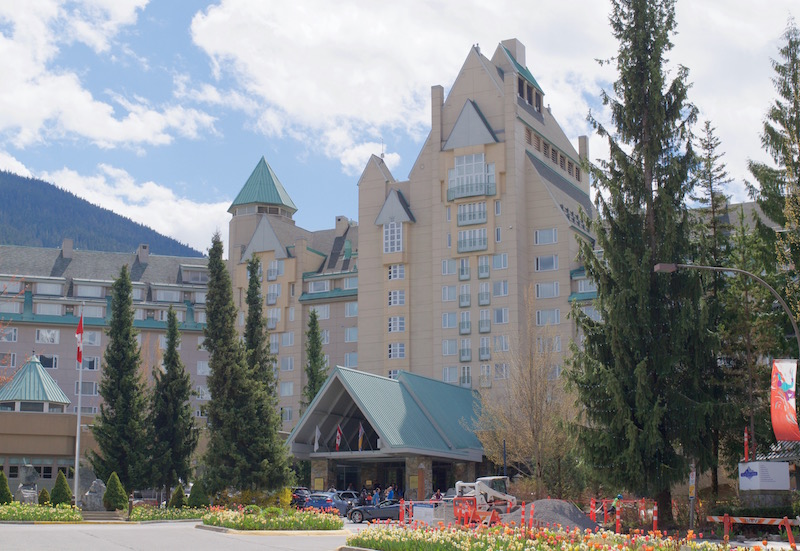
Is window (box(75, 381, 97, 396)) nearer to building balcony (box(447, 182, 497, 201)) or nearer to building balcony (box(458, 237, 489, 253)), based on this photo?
building balcony (box(458, 237, 489, 253))

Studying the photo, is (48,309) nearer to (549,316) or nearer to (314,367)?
(314,367)

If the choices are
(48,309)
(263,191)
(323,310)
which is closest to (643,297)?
(323,310)

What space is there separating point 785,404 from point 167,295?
93.1 meters

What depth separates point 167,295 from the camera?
111688 millimetres

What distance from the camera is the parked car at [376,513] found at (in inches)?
1863

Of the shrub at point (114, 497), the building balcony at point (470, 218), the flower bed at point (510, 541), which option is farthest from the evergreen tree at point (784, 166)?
the building balcony at point (470, 218)

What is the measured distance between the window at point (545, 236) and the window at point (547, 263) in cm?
122

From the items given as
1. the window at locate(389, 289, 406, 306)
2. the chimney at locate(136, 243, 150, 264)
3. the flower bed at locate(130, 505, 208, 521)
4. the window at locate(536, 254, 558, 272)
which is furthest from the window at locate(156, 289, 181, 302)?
the flower bed at locate(130, 505, 208, 521)

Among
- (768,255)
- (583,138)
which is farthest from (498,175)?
(768,255)

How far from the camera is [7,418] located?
62594mm

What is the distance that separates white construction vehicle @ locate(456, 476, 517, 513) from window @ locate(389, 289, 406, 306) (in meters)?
42.5

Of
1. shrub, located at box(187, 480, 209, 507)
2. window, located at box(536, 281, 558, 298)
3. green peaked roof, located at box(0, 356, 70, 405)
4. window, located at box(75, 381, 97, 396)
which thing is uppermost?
window, located at box(536, 281, 558, 298)

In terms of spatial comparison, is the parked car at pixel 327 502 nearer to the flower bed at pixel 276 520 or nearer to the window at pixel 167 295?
the flower bed at pixel 276 520

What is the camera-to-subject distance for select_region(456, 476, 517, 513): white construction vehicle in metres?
39.8
